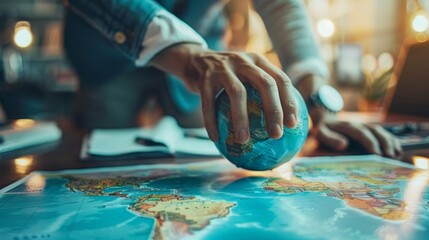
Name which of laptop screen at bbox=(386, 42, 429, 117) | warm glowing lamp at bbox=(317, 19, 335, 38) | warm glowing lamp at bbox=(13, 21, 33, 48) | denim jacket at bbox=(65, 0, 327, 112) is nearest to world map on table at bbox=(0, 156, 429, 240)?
denim jacket at bbox=(65, 0, 327, 112)

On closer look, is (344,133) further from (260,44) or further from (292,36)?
(260,44)

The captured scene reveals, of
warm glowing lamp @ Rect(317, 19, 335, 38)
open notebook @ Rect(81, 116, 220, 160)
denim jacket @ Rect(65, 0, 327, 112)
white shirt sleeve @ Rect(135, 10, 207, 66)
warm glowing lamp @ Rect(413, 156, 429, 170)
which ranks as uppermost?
warm glowing lamp @ Rect(317, 19, 335, 38)

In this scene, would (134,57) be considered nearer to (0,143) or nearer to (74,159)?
(74,159)

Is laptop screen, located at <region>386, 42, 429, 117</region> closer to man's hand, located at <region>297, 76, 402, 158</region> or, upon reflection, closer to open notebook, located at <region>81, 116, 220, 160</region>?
man's hand, located at <region>297, 76, 402, 158</region>

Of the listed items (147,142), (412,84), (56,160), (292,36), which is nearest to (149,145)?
(147,142)

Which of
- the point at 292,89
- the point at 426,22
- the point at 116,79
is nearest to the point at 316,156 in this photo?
the point at 292,89

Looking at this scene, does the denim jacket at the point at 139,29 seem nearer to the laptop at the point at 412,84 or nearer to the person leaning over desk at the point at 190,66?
the person leaning over desk at the point at 190,66
